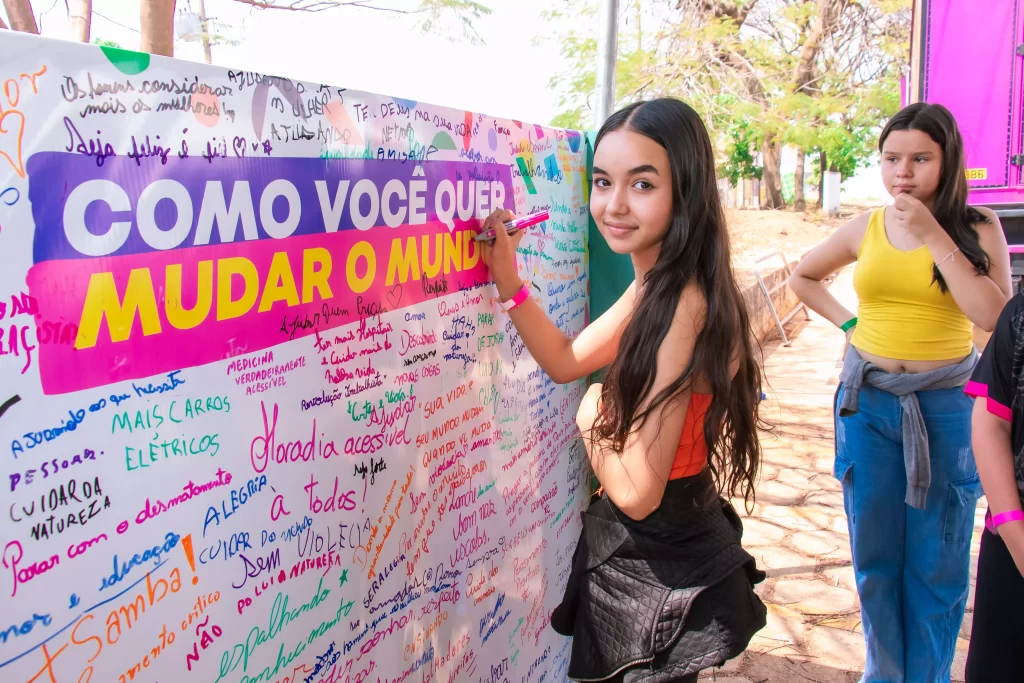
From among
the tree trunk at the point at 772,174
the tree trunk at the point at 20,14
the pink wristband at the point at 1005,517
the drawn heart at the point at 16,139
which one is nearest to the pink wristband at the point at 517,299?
the pink wristband at the point at 1005,517

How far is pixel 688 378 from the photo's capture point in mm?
1646

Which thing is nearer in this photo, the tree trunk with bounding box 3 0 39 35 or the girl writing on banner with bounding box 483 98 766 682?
the girl writing on banner with bounding box 483 98 766 682

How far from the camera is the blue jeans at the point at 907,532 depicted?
2701 millimetres

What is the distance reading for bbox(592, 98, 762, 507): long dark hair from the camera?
1.67 m

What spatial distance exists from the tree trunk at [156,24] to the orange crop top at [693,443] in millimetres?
2977

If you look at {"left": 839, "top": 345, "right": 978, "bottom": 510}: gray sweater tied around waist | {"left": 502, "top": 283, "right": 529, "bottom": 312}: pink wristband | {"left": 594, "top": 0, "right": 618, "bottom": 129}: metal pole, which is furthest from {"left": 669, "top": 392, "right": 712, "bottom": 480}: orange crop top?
{"left": 594, "top": 0, "right": 618, "bottom": 129}: metal pole

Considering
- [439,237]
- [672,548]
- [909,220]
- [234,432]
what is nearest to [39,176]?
[234,432]

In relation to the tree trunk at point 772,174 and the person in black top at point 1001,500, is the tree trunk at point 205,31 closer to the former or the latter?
the person in black top at point 1001,500

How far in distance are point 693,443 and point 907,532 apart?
4.88ft

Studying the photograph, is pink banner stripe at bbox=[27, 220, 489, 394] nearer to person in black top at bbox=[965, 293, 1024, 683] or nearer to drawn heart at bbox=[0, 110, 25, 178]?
drawn heart at bbox=[0, 110, 25, 178]

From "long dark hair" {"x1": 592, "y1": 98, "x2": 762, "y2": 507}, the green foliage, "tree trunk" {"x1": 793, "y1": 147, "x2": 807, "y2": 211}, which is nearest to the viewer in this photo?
"long dark hair" {"x1": 592, "y1": 98, "x2": 762, "y2": 507}

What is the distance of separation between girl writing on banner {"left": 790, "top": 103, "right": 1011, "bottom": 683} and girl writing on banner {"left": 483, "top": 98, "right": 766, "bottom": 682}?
1089mm

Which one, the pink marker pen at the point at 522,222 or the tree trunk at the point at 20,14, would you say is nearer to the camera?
the pink marker pen at the point at 522,222

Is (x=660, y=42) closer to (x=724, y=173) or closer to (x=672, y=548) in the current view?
(x=724, y=173)
